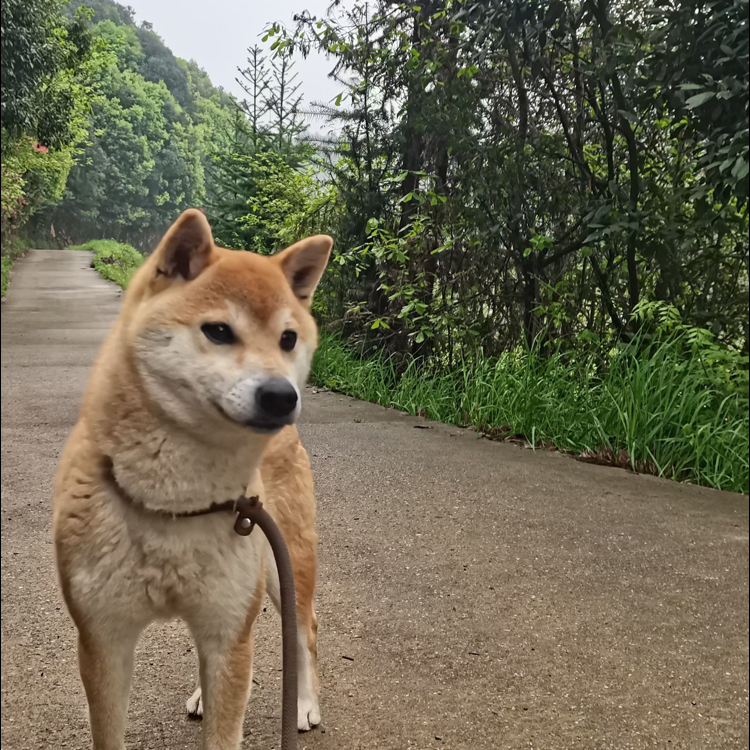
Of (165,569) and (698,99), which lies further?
(698,99)

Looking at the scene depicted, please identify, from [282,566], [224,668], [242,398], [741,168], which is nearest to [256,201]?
[242,398]

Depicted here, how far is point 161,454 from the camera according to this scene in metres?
0.78

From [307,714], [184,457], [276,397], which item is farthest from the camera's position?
[307,714]

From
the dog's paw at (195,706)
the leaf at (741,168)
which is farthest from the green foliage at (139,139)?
the leaf at (741,168)

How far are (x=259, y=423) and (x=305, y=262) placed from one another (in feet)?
0.70

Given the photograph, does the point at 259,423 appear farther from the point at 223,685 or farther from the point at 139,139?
the point at 139,139

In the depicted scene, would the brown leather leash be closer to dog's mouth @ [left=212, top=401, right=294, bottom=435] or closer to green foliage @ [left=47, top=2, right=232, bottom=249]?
dog's mouth @ [left=212, top=401, right=294, bottom=435]

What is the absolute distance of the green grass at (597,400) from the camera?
3.62ft

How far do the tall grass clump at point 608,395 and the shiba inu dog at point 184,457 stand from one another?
0.82 ft

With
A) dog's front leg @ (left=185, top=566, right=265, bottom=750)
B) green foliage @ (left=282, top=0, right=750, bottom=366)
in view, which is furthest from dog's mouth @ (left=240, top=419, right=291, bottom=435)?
green foliage @ (left=282, top=0, right=750, bottom=366)

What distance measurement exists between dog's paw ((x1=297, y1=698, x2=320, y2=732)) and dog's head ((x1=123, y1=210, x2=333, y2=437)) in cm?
54

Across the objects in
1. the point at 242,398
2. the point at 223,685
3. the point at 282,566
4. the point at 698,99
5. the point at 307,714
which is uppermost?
the point at 698,99

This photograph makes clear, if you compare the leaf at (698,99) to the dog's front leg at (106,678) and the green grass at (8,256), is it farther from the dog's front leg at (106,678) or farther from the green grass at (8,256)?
the dog's front leg at (106,678)

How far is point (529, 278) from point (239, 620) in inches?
32.5
